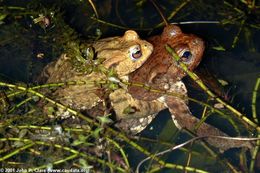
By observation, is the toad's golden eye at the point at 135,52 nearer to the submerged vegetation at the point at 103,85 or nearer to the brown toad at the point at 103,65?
the brown toad at the point at 103,65

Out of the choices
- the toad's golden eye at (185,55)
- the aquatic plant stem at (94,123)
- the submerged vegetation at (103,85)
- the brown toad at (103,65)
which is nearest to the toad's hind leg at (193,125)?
the submerged vegetation at (103,85)

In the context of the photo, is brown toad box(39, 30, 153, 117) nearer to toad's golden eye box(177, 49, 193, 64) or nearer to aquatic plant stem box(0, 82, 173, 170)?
toad's golden eye box(177, 49, 193, 64)

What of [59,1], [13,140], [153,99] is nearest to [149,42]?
[153,99]

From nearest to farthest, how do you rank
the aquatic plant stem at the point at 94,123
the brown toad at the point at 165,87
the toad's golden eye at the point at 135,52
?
the aquatic plant stem at the point at 94,123
the toad's golden eye at the point at 135,52
the brown toad at the point at 165,87

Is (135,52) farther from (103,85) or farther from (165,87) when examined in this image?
(165,87)

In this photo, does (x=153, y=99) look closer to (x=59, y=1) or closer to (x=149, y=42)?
(x=149, y=42)
